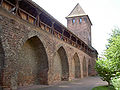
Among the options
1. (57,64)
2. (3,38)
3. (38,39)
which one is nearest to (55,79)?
(57,64)

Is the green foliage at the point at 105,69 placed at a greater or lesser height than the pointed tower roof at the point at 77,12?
lesser

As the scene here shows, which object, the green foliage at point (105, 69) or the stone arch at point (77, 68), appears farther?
the stone arch at point (77, 68)

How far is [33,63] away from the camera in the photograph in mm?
11172

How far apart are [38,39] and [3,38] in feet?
11.4

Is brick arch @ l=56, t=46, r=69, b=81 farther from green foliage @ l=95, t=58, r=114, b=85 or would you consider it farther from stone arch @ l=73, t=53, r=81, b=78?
green foliage @ l=95, t=58, r=114, b=85

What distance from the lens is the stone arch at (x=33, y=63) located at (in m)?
10.1

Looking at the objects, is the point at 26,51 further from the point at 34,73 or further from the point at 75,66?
the point at 75,66

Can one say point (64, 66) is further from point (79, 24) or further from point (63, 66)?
point (79, 24)

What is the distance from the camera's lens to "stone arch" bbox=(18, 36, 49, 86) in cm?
1005

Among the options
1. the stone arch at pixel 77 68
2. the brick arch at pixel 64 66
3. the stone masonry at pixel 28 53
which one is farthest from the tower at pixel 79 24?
the brick arch at pixel 64 66

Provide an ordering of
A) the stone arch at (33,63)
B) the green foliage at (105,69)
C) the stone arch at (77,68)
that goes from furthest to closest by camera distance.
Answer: the stone arch at (77,68), the green foliage at (105,69), the stone arch at (33,63)

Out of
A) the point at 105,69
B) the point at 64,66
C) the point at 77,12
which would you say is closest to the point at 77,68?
the point at 64,66

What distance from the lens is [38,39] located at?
1034 centimetres

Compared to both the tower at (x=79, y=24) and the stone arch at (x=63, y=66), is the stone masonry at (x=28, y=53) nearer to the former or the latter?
the stone arch at (x=63, y=66)
